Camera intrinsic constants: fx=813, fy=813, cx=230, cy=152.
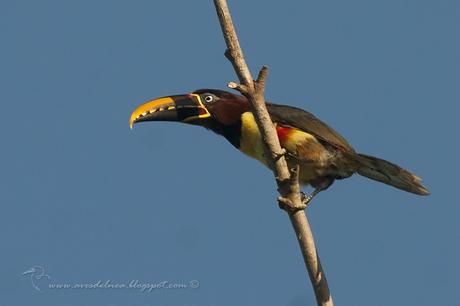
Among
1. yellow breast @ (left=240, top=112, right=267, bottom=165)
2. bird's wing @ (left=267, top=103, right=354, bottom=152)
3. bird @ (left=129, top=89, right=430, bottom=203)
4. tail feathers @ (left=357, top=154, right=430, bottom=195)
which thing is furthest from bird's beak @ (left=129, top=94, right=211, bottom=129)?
tail feathers @ (left=357, top=154, right=430, bottom=195)

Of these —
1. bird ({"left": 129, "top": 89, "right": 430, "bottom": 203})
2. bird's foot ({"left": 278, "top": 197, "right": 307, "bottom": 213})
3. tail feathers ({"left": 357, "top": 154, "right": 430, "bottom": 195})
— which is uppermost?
bird ({"left": 129, "top": 89, "right": 430, "bottom": 203})

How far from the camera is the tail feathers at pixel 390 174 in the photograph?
8492 mm

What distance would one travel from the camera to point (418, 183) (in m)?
8.48

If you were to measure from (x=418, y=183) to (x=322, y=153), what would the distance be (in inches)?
41.6

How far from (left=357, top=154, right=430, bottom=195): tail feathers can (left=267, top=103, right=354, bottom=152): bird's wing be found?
0.81 ft

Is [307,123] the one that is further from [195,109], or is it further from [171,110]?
[171,110]

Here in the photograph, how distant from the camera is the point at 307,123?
8789 millimetres

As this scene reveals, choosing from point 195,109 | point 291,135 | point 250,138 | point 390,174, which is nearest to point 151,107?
point 195,109

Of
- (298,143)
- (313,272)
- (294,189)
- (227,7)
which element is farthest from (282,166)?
(298,143)

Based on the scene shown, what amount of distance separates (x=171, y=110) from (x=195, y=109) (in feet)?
0.89

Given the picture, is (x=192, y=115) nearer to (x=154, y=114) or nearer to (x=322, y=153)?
(x=154, y=114)

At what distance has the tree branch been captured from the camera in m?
6.14

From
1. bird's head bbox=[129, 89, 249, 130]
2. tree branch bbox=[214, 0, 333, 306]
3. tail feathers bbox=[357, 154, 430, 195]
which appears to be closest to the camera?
tree branch bbox=[214, 0, 333, 306]

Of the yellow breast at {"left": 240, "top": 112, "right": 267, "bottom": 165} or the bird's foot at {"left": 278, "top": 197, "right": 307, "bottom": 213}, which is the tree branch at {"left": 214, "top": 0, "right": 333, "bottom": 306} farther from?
the yellow breast at {"left": 240, "top": 112, "right": 267, "bottom": 165}
